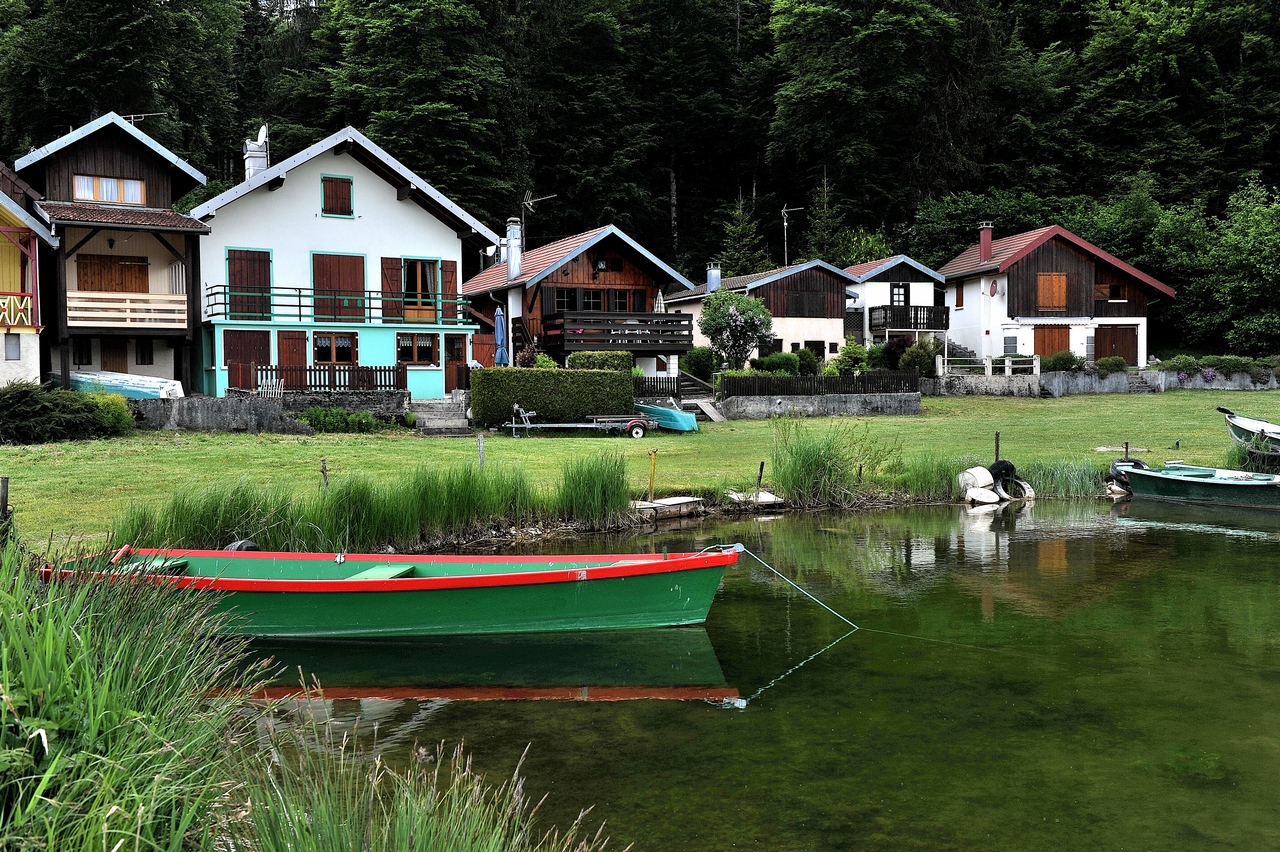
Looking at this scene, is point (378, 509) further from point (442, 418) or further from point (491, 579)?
point (442, 418)

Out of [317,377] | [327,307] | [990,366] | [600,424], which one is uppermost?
[327,307]

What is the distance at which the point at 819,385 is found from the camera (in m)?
36.2

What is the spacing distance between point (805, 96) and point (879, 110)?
18.3ft

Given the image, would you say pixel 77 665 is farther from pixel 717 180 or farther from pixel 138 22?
pixel 717 180

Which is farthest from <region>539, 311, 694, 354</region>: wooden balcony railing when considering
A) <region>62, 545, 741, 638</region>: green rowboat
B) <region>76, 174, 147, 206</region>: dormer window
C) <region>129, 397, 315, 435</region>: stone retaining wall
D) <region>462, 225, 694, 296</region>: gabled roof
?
<region>62, 545, 741, 638</region>: green rowboat

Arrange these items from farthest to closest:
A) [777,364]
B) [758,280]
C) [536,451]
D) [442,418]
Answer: [758,280], [777,364], [442,418], [536,451]

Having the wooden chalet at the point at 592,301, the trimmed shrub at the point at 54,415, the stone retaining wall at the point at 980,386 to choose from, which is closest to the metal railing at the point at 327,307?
the wooden chalet at the point at 592,301

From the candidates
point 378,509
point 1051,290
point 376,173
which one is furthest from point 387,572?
point 1051,290

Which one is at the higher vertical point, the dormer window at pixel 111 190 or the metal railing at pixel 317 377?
the dormer window at pixel 111 190

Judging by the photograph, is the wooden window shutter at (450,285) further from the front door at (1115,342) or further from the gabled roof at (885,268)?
the front door at (1115,342)

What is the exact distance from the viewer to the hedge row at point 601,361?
32.1 metres

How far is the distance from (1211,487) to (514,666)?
16.5 m

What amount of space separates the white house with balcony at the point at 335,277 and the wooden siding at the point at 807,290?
54.3 ft

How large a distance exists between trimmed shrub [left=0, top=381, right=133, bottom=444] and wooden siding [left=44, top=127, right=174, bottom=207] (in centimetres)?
1070
